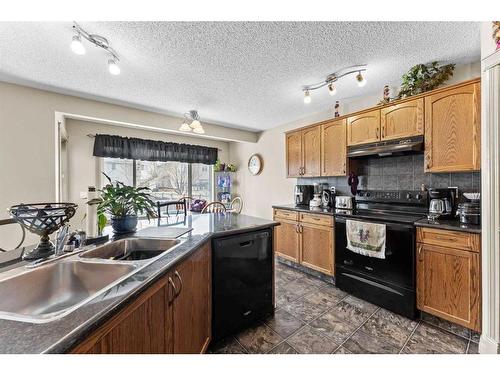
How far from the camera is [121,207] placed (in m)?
1.53

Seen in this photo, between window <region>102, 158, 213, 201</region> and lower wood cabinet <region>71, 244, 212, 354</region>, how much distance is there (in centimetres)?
332

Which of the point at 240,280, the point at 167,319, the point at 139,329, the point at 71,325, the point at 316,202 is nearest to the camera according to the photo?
the point at 71,325

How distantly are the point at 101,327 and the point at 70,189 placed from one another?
12.3 ft

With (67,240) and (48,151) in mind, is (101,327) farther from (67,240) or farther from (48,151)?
(48,151)

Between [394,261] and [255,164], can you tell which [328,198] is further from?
[255,164]

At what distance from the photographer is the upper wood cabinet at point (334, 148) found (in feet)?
9.06

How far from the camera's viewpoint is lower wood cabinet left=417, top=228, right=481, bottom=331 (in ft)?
5.28

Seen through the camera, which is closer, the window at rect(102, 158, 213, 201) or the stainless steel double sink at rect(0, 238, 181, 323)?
the stainless steel double sink at rect(0, 238, 181, 323)

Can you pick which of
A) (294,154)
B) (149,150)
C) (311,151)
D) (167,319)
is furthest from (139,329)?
(149,150)

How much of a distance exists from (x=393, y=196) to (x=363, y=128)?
885 millimetres

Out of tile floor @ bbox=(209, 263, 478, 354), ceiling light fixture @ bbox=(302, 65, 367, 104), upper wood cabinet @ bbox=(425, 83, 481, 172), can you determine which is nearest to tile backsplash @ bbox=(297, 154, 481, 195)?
upper wood cabinet @ bbox=(425, 83, 481, 172)

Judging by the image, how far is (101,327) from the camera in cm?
60

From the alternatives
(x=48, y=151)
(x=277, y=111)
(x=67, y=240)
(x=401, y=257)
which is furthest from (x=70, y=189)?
(x=401, y=257)

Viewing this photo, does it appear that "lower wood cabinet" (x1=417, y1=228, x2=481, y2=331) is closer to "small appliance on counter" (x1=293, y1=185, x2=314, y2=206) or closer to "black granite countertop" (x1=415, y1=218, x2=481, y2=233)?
"black granite countertop" (x1=415, y1=218, x2=481, y2=233)
